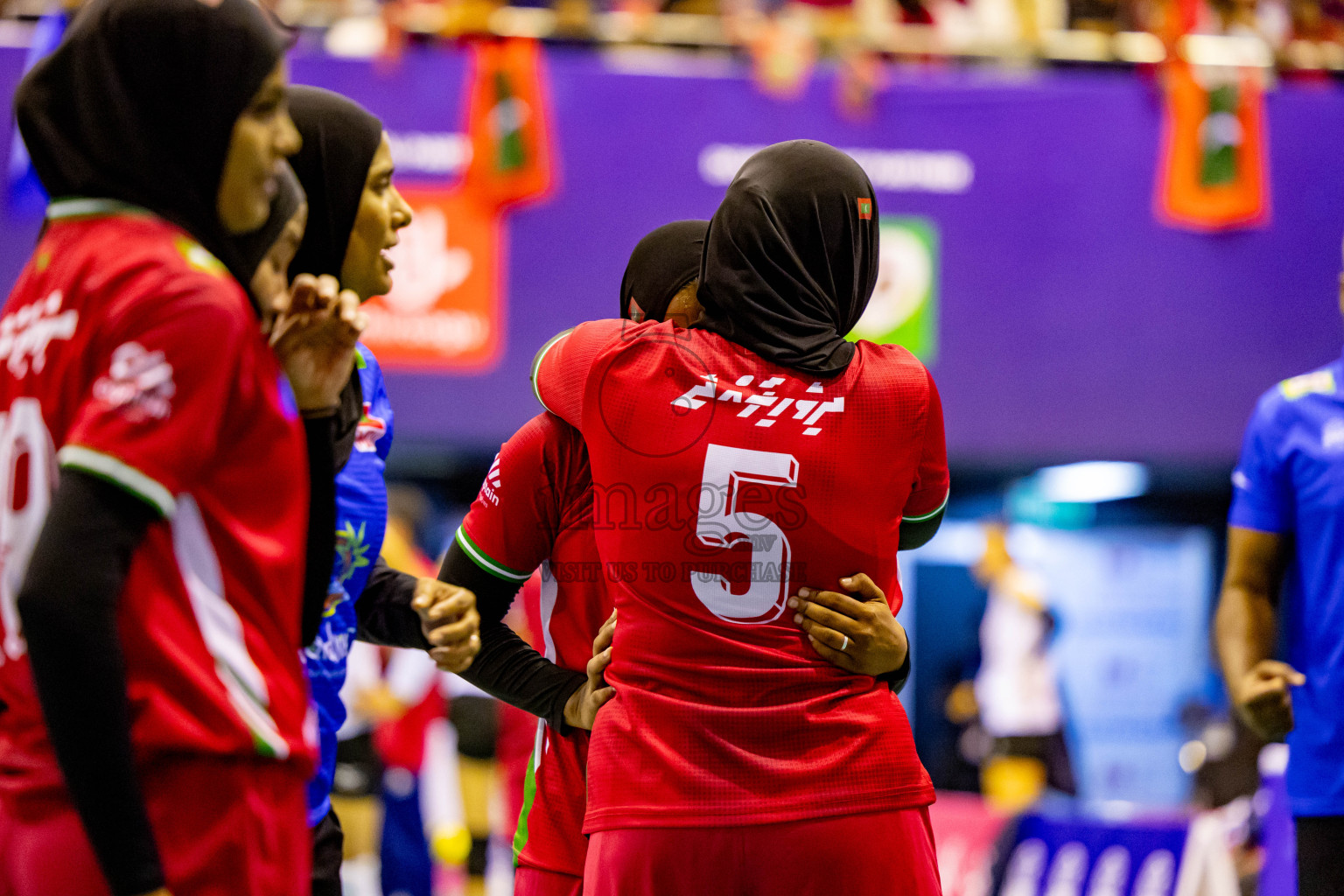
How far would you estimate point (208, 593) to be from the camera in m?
1.25

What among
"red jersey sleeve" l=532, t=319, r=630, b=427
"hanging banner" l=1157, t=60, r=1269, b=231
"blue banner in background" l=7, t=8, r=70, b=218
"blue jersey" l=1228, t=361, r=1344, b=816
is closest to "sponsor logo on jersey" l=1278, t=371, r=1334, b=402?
"blue jersey" l=1228, t=361, r=1344, b=816

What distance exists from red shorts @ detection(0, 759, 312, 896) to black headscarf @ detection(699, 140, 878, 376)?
36.2 inches

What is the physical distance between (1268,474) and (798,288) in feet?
4.65

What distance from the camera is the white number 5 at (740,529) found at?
5.74 feet

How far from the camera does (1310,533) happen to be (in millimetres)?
2617

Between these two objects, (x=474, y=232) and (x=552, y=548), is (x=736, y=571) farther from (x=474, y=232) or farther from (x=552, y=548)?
(x=474, y=232)

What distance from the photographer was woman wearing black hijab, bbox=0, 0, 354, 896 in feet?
3.77

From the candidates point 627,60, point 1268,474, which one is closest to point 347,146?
point 1268,474

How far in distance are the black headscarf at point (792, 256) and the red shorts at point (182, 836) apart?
92 centimetres

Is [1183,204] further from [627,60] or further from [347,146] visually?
[347,146]

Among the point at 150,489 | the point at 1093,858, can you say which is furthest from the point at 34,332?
the point at 1093,858

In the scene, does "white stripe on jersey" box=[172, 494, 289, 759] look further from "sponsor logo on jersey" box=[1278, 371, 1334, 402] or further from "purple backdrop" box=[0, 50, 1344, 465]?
"purple backdrop" box=[0, 50, 1344, 465]

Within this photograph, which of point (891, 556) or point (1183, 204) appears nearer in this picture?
point (891, 556)

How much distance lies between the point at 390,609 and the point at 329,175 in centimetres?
75
